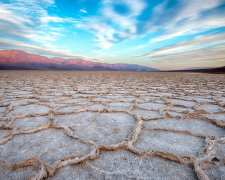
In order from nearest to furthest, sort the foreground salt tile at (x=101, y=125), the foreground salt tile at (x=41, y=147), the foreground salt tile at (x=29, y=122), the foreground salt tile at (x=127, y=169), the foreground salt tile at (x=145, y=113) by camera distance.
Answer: the foreground salt tile at (x=127, y=169)
the foreground salt tile at (x=41, y=147)
the foreground salt tile at (x=101, y=125)
the foreground salt tile at (x=29, y=122)
the foreground salt tile at (x=145, y=113)

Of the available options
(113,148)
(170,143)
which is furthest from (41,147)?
(170,143)

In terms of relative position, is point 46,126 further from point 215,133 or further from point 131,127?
point 215,133

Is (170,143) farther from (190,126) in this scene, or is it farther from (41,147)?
(41,147)

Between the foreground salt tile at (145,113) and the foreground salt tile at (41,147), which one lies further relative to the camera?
the foreground salt tile at (145,113)

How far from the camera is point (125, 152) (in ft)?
2.96

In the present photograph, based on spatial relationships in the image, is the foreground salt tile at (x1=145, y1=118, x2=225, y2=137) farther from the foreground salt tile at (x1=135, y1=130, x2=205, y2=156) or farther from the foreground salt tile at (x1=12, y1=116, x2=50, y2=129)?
the foreground salt tile at (x1=12, y1=116, x2=50, y2=129)

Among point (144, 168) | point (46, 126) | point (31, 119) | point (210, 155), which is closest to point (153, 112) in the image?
point (210, 155)

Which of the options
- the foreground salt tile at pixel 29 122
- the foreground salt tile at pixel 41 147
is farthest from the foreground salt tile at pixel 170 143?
the foreground salt tile at pixel 29 122

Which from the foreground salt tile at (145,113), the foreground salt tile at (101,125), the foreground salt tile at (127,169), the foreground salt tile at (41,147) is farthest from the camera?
the foreground salt tile at (145,113)

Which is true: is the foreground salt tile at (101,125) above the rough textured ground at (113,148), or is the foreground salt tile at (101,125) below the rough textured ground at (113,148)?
below

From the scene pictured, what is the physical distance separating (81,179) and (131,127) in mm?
711

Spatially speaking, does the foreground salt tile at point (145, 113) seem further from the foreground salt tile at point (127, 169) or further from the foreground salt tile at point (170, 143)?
the foreground salt tile at point (127, 169)

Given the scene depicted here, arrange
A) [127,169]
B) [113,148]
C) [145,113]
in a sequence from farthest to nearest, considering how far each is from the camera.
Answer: [145,113]
[113,148]
[127,169]

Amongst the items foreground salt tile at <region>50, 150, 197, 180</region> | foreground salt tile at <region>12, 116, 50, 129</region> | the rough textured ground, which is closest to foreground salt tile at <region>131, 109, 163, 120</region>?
the rough textured ground
